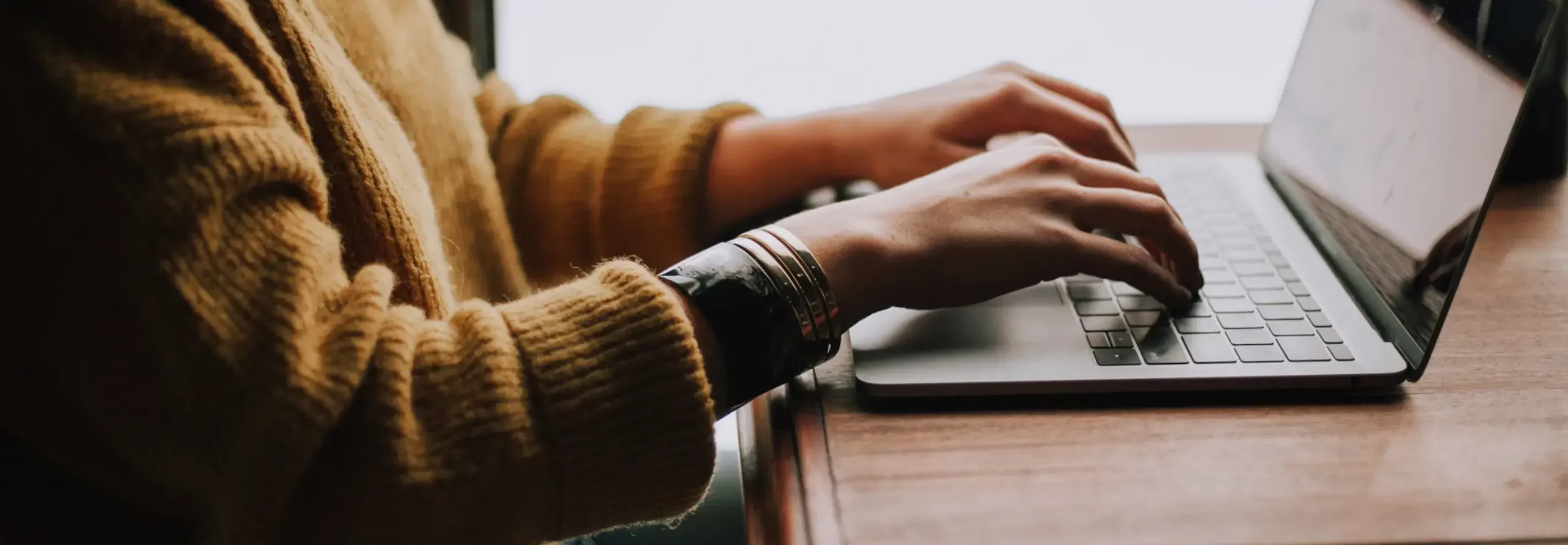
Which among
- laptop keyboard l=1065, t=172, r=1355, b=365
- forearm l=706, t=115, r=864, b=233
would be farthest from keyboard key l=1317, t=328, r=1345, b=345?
forearm l=706, t=115, r=864, b=233

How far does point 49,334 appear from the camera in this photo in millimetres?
417

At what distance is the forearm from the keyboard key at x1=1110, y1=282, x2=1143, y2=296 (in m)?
0.20

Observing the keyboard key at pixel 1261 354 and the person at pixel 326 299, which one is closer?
the person at pixel 326 299

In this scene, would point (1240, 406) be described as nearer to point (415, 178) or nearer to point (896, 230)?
point (896, 230)

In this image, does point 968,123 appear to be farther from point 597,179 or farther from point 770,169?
point 597,179

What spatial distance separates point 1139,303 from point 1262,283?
0.29ft

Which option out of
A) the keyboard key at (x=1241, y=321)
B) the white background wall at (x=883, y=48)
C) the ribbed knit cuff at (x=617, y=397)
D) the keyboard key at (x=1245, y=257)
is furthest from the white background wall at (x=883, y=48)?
the ribbed knit cuff at (x=617, y=397)

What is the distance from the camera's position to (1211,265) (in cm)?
66

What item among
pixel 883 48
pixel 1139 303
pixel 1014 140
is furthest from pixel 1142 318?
pixel 883 48

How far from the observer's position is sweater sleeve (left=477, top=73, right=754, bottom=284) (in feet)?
2.44

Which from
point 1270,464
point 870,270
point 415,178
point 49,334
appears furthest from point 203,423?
point 1270,464

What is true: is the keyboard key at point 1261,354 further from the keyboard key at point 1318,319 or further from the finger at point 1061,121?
the finger at point 1061,121

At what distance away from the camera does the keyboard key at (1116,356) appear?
54 centimetres

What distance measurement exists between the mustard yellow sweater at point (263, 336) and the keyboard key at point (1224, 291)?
1.03 feet
